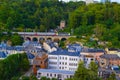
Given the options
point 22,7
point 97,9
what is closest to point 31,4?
point 22,7

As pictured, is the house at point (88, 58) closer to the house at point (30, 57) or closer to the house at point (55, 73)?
the house at point (55, 73)

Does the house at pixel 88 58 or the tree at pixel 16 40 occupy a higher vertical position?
the tree at pixel 16 40

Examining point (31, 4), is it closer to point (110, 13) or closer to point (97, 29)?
point (110, 13)

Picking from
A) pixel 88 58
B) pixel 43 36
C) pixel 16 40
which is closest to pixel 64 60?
pixel 88 58

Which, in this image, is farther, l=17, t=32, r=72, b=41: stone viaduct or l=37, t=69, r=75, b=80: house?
l=17, t=32, r=72, b=41: stone viaduct

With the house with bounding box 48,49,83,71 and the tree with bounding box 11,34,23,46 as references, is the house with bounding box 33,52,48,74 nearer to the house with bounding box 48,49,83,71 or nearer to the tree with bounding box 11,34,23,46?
the house with bounding box 48,49,83,71

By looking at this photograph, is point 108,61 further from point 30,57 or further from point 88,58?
point 30,57

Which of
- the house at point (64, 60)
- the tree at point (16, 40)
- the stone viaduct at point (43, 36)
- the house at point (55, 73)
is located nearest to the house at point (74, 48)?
the house at point (64, 60)

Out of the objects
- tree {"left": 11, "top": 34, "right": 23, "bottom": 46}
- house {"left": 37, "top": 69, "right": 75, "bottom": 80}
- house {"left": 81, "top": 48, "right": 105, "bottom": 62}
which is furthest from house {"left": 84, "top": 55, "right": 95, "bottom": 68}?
tree {"left": 11, "top": 34, "right": 23, "bottom": 46}
